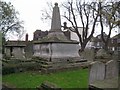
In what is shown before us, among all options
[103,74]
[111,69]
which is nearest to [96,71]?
[103,74]

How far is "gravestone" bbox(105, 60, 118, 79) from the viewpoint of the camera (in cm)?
898

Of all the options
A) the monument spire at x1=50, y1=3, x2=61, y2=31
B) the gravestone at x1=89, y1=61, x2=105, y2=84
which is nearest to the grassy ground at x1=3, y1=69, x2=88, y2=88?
the gravestone at x1=89, y1=61, x2=105, y2=84

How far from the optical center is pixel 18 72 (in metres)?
14.6

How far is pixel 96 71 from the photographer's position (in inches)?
334

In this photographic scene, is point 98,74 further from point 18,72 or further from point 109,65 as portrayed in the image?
point 18,72

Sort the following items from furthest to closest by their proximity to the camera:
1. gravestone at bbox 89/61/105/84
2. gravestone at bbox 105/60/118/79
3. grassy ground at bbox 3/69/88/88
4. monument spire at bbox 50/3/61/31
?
monument spire at bbox 50/3/61/31
grassy ground at bbox 3/69/88/88
gravestone at bbox 105/60/118/79
gravestone at bbox 89/61/105/84

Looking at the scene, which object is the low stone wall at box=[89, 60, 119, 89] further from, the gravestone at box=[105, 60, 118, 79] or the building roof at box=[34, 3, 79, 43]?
the building roof at box=[34, 3, 79, 43]

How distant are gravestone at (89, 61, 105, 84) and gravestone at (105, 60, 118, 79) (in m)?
0.27

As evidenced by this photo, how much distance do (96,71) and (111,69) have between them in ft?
3.22

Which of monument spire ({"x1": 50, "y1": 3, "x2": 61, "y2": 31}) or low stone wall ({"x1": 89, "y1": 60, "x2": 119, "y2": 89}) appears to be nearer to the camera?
low stone wall ({"x1": 89, "y1": 60, "x2": 119, "y2": 89})

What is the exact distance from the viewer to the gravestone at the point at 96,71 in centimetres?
835

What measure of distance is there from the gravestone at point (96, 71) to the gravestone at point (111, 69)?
0.27 m

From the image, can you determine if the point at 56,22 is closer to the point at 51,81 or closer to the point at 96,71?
the point at 51,81

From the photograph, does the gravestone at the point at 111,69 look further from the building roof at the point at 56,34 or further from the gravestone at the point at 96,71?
the building roof at the point at 56,34
